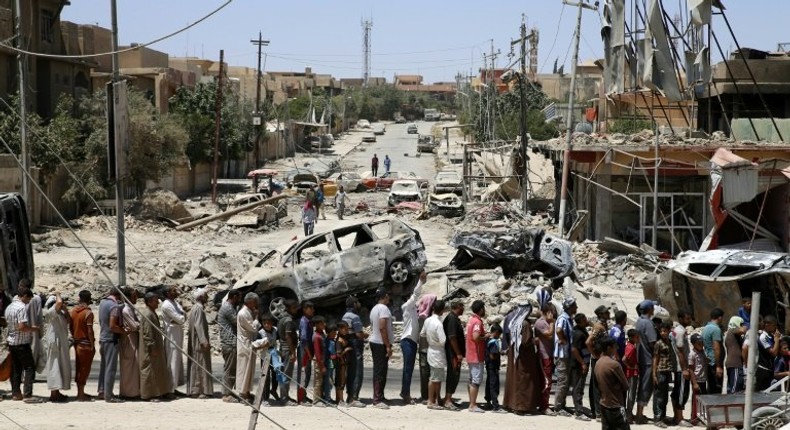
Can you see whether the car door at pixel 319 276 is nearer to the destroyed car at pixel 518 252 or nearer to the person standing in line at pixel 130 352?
the destroyed car at pixel 518 252

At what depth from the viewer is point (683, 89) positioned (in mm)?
28047

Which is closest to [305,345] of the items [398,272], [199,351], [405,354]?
[405,354]

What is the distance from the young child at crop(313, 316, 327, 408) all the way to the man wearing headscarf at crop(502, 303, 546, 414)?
7.20ft

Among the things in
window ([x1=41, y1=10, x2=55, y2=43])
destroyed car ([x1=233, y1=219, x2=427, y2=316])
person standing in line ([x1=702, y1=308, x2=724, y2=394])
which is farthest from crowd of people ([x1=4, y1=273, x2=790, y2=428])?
window ([x1=41, y1=10, x2=55, y2=43])

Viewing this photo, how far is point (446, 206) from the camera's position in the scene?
138 ft

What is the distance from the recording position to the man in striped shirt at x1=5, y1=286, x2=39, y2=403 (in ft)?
42.8

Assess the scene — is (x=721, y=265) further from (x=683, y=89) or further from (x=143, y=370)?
(x=683, y=89)

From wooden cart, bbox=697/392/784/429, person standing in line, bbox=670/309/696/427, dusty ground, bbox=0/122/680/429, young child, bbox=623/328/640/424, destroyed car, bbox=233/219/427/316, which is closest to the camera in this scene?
wooden cart, bbox=697/392/784/429

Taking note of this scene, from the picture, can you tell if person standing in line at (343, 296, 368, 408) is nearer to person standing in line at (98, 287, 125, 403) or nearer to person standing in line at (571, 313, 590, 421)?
person standing in line at (571, 313, 590, 421)

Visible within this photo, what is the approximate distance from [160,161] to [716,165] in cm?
2226

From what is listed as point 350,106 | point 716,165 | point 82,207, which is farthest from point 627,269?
point 350,106

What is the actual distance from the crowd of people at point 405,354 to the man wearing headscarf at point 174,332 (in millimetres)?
17

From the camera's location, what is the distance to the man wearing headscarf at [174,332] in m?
13.4

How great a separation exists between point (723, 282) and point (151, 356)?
9.14 metres
